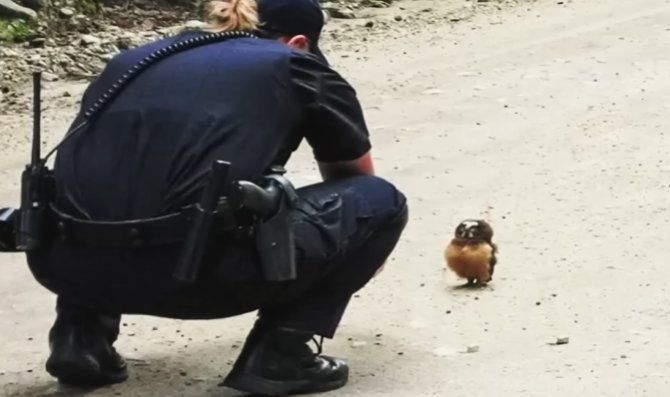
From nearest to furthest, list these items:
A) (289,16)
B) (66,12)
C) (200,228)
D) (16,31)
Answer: (200,228) < (289,16) < (16,31) < (66,12)

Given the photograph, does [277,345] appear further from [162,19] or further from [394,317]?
[162,19]

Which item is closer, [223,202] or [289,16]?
[223,202]

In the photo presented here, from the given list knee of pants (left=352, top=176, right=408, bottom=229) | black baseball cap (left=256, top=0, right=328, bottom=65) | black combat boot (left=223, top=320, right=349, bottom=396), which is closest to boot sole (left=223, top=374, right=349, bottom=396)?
black combat boot (left=223, top=320, right=349, bottom=396)

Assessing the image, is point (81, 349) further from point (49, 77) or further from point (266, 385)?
point (49, 77)

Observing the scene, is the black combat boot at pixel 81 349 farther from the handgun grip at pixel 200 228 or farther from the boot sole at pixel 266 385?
the handgun grip at pixel 200 228

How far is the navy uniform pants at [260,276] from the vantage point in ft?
11.5

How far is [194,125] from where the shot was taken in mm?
3475

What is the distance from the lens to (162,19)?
9344 millimetres

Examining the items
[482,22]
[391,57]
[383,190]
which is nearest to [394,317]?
[383,190]

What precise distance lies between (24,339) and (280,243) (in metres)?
1.25

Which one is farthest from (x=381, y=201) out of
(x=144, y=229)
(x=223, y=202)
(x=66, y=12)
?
(x=66, y=12)

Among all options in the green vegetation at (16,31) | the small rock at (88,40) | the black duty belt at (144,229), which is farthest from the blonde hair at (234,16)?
the green vegetation at (16,31)

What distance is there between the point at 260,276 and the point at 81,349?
602 millimetres

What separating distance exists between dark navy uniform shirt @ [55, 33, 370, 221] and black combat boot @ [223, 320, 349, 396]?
1.48ft
